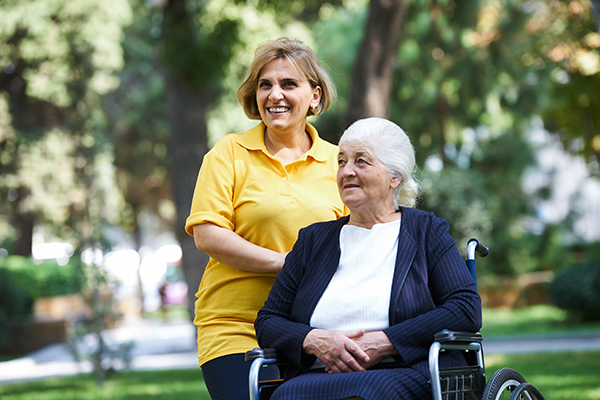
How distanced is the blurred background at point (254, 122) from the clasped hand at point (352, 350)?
19.7 feet

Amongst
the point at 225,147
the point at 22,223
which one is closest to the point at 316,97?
the point at 225,147

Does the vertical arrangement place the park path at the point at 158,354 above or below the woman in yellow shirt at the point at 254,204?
below

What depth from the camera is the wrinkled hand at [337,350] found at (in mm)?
2229

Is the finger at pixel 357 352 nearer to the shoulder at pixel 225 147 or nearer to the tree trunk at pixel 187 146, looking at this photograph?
the shoulder at pixel 225 147

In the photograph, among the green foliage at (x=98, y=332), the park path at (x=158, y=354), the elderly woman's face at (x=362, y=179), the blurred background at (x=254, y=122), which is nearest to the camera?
the elderly woman's face at (x=362, y=179)

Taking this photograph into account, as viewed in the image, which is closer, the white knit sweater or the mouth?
the white knit sweater

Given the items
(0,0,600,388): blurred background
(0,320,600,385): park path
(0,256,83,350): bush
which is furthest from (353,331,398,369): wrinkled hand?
(0,256,83,350): bush

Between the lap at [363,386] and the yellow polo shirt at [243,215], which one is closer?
the lap at [363,386]

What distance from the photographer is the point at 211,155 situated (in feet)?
8.80

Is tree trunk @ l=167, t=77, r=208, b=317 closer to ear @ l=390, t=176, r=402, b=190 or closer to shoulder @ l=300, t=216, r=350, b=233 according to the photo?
shoulder @ l=300, t=216, r=350, b=233

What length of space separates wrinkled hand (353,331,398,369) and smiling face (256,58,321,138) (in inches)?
36.9

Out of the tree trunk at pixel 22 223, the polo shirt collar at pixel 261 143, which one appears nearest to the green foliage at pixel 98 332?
the polo shirt collar at pixel 261 143

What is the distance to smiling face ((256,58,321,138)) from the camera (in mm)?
2688

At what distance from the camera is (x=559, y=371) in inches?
299
